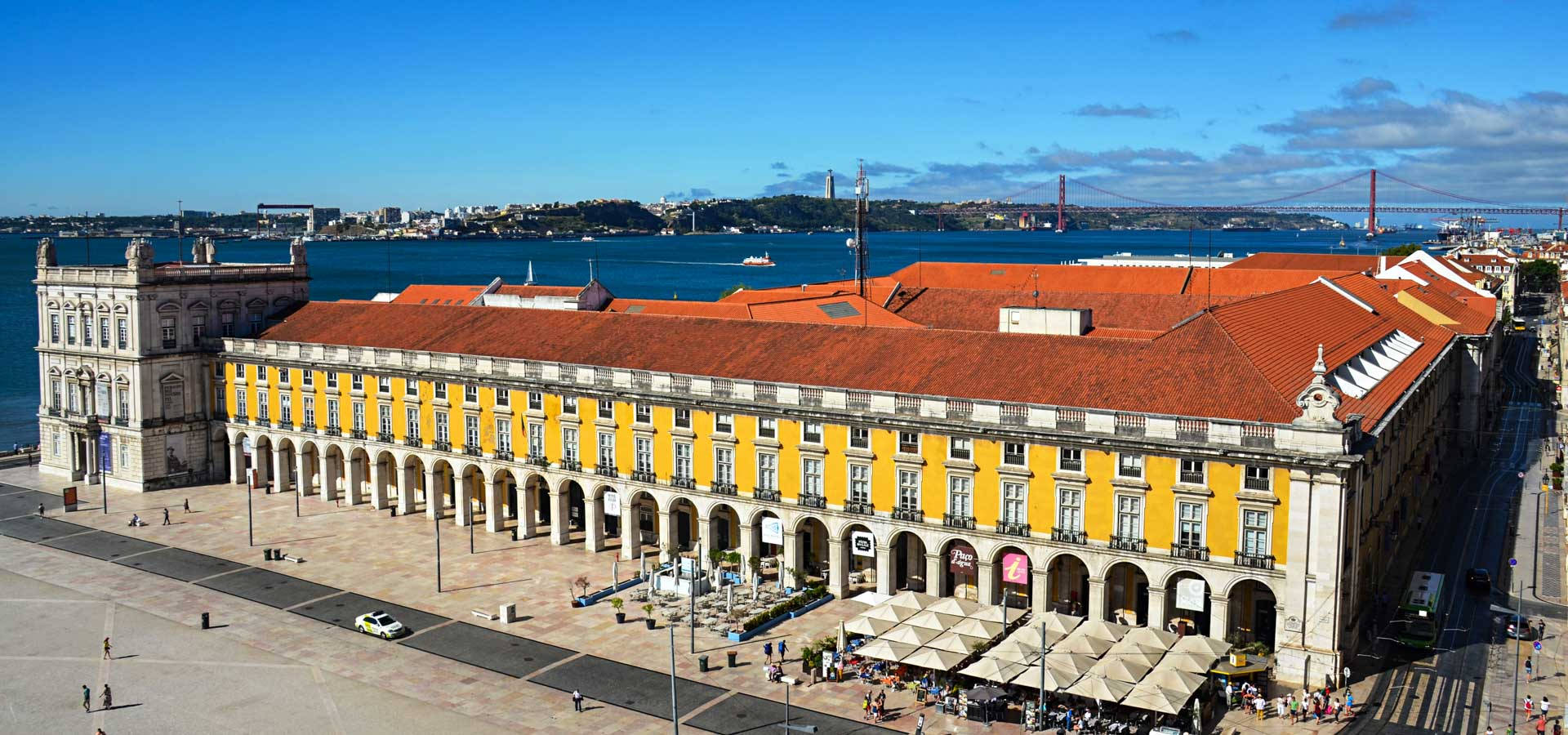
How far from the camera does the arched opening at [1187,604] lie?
48.1 meters

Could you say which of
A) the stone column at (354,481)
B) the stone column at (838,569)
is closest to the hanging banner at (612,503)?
the stone column at (838,569)

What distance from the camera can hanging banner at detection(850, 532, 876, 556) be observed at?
5578cm

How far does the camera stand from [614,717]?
44594 mm

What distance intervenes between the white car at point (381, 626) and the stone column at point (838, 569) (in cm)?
1795

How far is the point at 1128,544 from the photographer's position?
4928 centimetres

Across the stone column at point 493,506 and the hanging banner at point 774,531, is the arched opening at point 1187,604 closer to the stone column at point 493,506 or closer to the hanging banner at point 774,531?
the hanging banner at point 774,531

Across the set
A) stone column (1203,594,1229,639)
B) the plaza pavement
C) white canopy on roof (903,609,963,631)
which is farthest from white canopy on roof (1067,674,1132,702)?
stone column (1203,594,1229,639)

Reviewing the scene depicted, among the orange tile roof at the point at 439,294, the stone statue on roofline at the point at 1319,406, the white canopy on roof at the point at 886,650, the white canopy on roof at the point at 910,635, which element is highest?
the orange tile roof at the point at 439,294

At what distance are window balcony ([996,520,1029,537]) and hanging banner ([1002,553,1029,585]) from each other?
1022mm

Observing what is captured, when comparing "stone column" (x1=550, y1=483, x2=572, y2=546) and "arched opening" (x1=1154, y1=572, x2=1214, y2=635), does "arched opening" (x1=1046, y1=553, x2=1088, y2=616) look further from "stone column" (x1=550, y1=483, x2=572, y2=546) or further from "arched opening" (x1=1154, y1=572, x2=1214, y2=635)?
"stone column" (x1=550, y1=483, x2=572, y2=546)

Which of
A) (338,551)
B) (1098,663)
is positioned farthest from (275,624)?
(1098,663)

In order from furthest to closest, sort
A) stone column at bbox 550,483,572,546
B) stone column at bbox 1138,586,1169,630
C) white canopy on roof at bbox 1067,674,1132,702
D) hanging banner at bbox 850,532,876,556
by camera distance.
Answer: stone column at bbox 550,483,572,546
hanging banner at bbox 850,532,876,556
stone column at bbox 1138,586,1169,630
white canopy on roof at bbox 1067,674,1132,702

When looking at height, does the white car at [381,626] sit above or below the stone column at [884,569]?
below

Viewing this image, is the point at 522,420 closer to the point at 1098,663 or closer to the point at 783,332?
the point at 783,332
